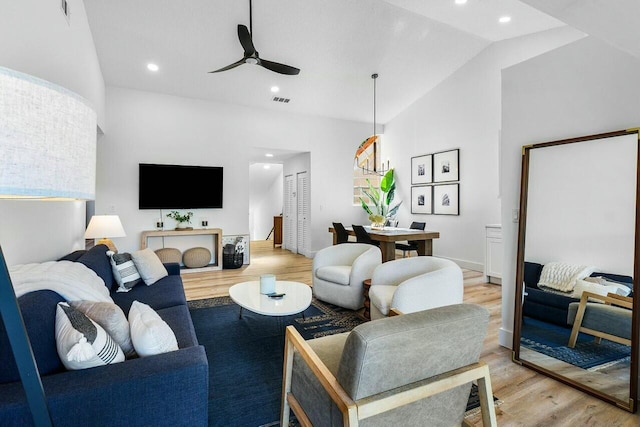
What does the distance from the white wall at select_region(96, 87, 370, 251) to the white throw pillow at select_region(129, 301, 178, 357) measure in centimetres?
460

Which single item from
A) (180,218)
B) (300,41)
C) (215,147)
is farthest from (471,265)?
(180,218)

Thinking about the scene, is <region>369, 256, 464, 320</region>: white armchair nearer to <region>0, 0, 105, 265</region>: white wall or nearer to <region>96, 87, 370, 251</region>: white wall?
<region>0, 0, 105, 265</region>: white wall

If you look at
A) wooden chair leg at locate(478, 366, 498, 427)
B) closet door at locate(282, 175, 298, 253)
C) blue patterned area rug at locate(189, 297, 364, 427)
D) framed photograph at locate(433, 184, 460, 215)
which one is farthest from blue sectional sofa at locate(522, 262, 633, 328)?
closet door at locate(282, 175, 298, 253)

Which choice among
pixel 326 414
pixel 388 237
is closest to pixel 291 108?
pixel 388 237

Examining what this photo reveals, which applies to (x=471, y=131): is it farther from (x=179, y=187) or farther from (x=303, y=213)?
(x=179, y=187)

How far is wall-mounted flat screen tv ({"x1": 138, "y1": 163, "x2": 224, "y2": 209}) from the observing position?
5.41 meters

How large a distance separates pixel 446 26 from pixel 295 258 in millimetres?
5015

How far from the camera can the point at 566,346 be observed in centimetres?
211

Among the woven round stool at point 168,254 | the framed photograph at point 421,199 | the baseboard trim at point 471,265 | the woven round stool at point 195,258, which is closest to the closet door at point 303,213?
the woven round stool at point 195,258

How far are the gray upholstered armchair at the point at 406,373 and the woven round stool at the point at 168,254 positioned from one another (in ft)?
15.8

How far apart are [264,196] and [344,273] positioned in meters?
7.73

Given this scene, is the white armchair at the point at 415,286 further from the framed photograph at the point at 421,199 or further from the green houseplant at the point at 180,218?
the green houseplant at the point at 180,218

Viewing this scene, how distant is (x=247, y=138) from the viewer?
20.4ft

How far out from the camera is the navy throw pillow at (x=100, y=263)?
2455mm
